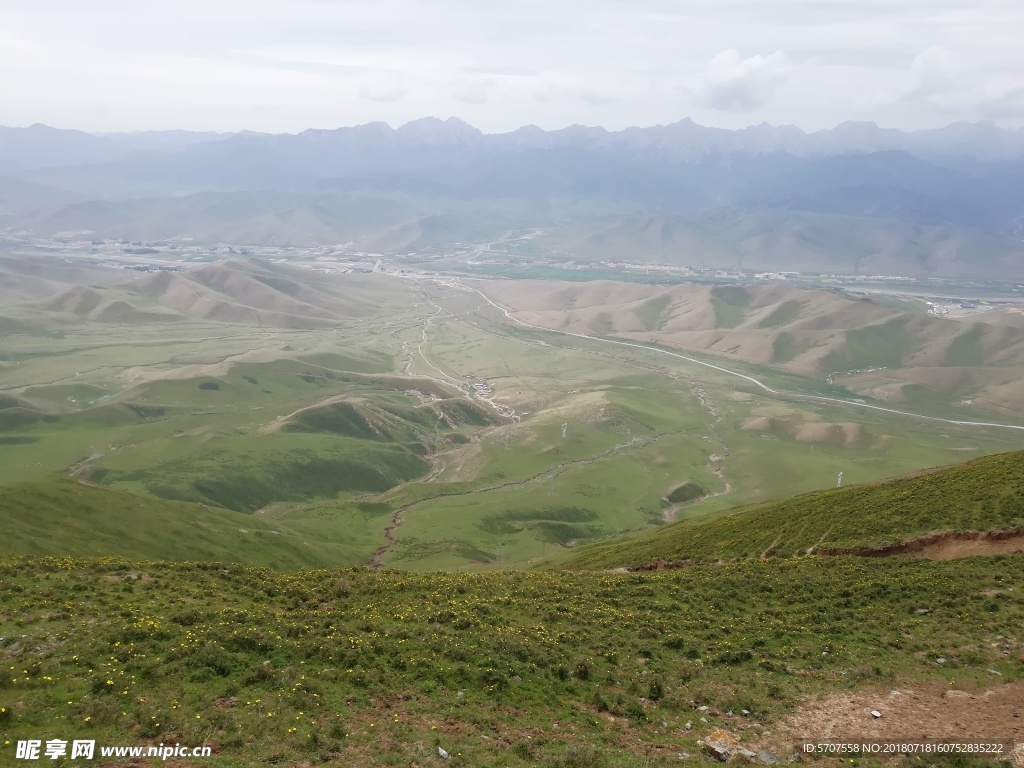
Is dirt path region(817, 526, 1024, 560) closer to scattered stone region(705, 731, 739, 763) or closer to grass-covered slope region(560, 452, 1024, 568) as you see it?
grass-covered slope region(560, 452, 1024, 568)

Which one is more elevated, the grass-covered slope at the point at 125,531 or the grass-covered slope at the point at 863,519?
the grass-covered slope at the point at 863,519

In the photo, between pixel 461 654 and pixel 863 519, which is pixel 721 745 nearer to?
pixel 461 654

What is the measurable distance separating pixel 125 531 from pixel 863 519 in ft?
237

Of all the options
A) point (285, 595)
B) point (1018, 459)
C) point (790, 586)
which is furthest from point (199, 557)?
point (1018, 459)

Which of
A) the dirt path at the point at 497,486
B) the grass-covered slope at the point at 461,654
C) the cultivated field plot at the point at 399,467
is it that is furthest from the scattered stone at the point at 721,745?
the dirt path at the point at 497,486

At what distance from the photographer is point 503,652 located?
28.3m

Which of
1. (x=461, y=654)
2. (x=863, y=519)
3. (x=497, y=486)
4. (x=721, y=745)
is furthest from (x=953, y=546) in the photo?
(x=497, y=486)

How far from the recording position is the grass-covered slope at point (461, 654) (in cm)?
2145

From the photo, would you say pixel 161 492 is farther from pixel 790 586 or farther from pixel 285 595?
pixel 790 586

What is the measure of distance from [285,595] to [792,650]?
2661cm

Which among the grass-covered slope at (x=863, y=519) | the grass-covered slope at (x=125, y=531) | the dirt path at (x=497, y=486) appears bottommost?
the dirt path at (x=497, y=486)

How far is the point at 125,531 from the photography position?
6819cm

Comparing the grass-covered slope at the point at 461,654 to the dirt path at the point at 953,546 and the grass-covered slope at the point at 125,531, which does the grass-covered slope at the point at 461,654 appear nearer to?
the dirt path at the point at 953,546

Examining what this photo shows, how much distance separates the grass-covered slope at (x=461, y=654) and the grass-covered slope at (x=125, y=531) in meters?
27.0
